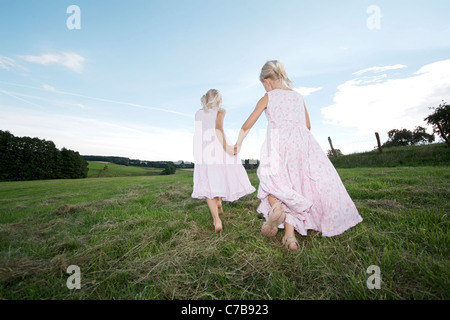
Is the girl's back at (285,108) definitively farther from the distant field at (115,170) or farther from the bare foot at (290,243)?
the distant field at (115,170)

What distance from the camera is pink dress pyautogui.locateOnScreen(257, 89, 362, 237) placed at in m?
2.45

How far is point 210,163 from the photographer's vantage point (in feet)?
12.0

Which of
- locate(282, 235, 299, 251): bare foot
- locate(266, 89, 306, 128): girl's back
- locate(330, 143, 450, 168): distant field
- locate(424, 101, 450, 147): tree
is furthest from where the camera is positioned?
locate(424, 101, 450, 147): tree

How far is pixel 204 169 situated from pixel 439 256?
3047 mm

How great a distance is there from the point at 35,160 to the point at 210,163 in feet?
159

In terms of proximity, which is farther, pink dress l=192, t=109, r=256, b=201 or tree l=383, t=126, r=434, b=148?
→ tree l=383, t=126, r=434, b=148

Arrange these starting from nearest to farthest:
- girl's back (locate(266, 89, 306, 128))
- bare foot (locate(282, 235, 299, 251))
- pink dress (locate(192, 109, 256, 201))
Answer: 1. bare foot (locate(282, 235, 299, 251))
2. girl's back (locate(266, 89, 306, 128))
3. pink dress (locate(192, 109, 256, 201))

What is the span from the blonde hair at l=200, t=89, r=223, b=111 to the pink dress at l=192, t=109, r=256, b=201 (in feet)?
0.30

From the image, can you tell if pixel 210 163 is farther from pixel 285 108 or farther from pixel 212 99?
pixel 285 108

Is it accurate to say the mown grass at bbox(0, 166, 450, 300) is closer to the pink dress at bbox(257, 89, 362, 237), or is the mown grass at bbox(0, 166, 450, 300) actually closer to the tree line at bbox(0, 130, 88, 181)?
the pink dress at bbox(257, 89, 362, 237)

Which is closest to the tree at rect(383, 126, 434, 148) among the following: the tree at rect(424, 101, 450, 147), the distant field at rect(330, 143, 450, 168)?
the tree at rect(424, 101, 450, 147)

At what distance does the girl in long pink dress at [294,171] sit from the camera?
2.44m

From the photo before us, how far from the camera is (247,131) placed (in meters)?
2.77
